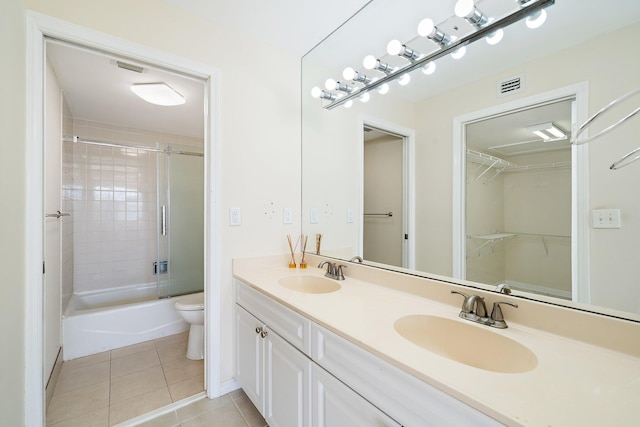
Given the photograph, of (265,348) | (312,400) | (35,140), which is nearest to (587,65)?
(312,400)

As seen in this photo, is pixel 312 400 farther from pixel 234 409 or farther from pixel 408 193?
pixel 408 193

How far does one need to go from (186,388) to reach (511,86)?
2463mm

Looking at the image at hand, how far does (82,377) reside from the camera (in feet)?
6.13

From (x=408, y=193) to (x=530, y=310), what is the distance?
744 millimetres

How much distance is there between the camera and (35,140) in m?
1.18

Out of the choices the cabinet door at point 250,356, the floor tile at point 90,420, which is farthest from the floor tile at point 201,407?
the floor tile at point 90,420

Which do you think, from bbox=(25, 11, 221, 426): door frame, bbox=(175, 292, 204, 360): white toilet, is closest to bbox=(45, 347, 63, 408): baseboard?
bbox=(25, 11, 221, 426): door frame

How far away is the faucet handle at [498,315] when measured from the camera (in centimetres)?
92

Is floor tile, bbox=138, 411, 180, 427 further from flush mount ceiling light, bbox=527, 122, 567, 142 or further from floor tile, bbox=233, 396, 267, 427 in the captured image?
flush mount ceiling light, bbox=527, 122, 567, 142

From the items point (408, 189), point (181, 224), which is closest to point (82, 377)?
point (181, 224)

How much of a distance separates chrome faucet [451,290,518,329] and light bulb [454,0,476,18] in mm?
1144

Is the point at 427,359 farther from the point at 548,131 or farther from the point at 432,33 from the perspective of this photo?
the point at 432,33

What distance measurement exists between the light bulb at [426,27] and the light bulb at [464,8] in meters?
0.12

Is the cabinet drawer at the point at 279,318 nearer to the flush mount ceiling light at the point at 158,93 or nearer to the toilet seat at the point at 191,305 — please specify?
the toilet seat at the point at 191,305
